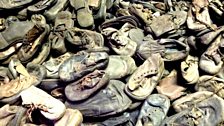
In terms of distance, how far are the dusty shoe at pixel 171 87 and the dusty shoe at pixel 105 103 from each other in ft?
0.30

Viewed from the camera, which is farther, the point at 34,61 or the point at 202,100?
the point at 34,61

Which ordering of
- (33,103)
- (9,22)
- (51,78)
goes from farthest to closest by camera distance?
(9,22) < (51,78) < (33,103)

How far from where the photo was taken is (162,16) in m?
1.20

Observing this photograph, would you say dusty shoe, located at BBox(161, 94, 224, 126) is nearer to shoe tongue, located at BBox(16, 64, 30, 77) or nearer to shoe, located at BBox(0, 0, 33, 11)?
shoe tongue, located at BBox(16, 64, 30, 77)

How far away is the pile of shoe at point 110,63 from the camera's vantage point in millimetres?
924

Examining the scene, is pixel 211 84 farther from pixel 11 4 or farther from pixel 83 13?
pixel 11 4

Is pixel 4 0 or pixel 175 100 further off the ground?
pixel 4 0

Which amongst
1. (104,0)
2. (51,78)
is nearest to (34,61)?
(51,78)

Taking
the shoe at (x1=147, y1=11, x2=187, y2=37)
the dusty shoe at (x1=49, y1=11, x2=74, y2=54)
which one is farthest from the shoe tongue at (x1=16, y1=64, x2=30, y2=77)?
the shoe at (x1=147, y1=11, x2=187, y2=37)

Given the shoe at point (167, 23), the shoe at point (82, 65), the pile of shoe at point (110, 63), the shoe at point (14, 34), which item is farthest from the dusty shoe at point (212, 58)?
the shoe at point (14, 34)

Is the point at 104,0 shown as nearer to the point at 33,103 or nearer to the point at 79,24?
the point at 79,24

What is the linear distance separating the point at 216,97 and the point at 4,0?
2.05ft

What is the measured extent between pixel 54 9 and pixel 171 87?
42 cm

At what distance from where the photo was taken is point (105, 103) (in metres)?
0.93
